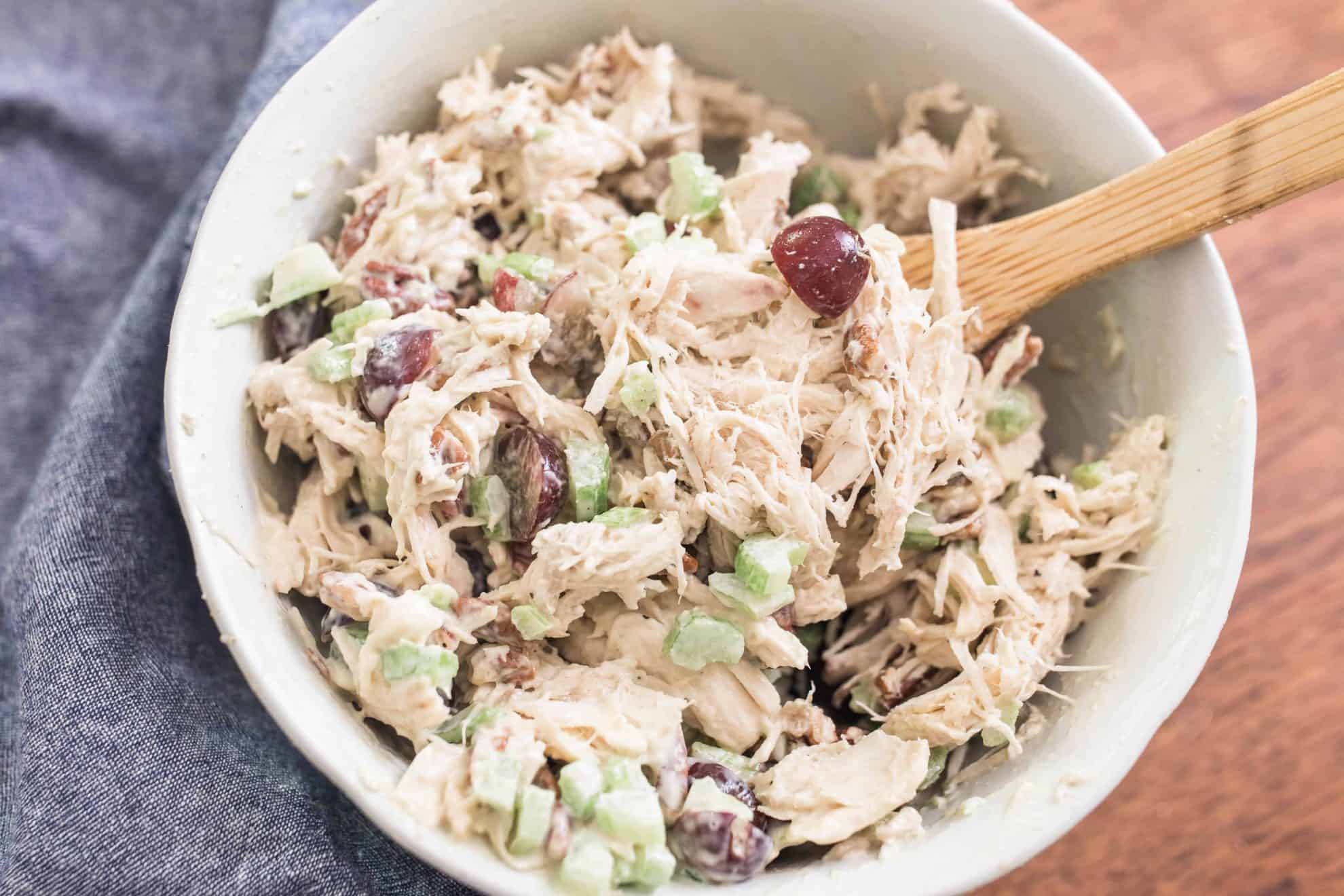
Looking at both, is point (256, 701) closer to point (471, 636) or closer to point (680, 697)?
point (471, 636)

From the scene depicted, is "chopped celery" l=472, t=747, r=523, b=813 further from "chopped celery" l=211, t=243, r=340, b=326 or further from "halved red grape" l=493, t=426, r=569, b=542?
"chopped celery" l=211, t=243, r=340, b=326

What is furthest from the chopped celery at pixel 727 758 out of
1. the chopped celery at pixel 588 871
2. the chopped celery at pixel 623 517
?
the chopped celery at pixel 623 517

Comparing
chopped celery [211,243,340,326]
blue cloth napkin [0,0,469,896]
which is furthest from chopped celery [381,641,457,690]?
chopped celery [211,243,340,326]

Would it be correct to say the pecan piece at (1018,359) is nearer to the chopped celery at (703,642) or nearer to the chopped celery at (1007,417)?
the chopped celery at (1007,417)

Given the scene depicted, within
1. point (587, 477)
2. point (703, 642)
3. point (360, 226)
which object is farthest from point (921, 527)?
point (360, 226)

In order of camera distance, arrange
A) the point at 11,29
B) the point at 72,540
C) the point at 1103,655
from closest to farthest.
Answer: the point at 1103,655
the point at 72,540
the point at 11,29

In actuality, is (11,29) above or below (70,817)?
above

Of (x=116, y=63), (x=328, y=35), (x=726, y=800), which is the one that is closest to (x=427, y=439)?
(x=726, y=800)
